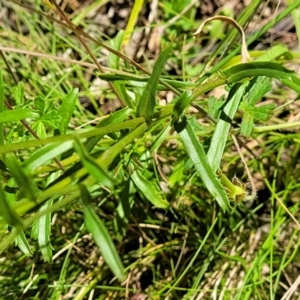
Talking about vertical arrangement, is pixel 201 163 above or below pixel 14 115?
below

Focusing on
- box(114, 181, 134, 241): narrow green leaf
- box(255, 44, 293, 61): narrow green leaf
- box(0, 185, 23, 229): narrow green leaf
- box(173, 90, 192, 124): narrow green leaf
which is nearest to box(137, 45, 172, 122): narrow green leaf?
box(173, 90, 192, 124): narrow green leaf

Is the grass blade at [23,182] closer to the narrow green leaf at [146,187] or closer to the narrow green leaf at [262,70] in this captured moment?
the narrow green leaf at [262,70]

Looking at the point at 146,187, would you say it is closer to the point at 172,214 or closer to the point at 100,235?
the point at 172,214

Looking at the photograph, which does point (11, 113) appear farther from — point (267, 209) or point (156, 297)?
point (267, 209)

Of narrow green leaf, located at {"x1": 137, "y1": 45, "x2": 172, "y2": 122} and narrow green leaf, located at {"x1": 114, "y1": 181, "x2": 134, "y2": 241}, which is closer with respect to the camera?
narrow green leaf, located at {"x1": 137, "y1": 45, "x2": 172, "y2": 122}

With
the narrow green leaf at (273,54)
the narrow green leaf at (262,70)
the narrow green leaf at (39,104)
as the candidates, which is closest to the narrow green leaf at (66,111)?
the narrow green leaf at (39,104)

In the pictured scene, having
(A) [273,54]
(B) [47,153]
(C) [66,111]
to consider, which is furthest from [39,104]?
(A) [273,54]

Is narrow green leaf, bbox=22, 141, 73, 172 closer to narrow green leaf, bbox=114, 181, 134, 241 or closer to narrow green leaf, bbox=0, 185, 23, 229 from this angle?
narrow green leaf, bbox=0, 185, 23, 229
